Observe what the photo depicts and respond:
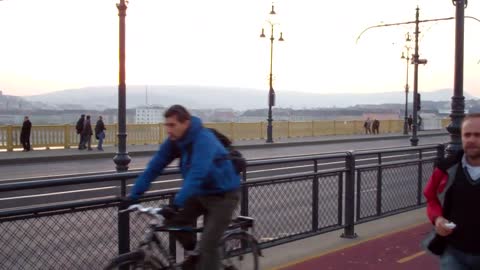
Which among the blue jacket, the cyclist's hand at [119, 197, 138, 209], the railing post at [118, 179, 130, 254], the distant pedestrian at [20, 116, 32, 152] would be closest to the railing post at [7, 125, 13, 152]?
the distant pedestrian at [20, 116, 32, 152]

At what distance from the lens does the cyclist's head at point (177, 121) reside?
4.38 m

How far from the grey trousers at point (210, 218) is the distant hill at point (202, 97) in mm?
38188

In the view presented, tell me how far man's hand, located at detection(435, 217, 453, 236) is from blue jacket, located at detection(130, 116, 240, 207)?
1647 millimetres

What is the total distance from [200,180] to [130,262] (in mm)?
794

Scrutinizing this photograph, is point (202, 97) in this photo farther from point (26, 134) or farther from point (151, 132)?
point (26, 134)

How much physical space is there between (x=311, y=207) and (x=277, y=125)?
35.1m

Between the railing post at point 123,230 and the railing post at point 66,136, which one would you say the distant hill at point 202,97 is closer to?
the railing post at point 66,136

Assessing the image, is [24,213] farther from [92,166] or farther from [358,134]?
[358,134]

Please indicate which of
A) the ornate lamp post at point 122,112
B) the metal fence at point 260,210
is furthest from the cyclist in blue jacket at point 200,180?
the ornate lamp post at point 122,112

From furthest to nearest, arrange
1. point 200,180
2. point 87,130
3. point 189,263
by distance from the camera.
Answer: point 87,130
point 189,263
point 200,180

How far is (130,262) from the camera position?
4.29 metres

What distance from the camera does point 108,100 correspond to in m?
75.4

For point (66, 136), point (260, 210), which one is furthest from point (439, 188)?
point (66, 136)

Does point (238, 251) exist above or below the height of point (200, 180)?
below
